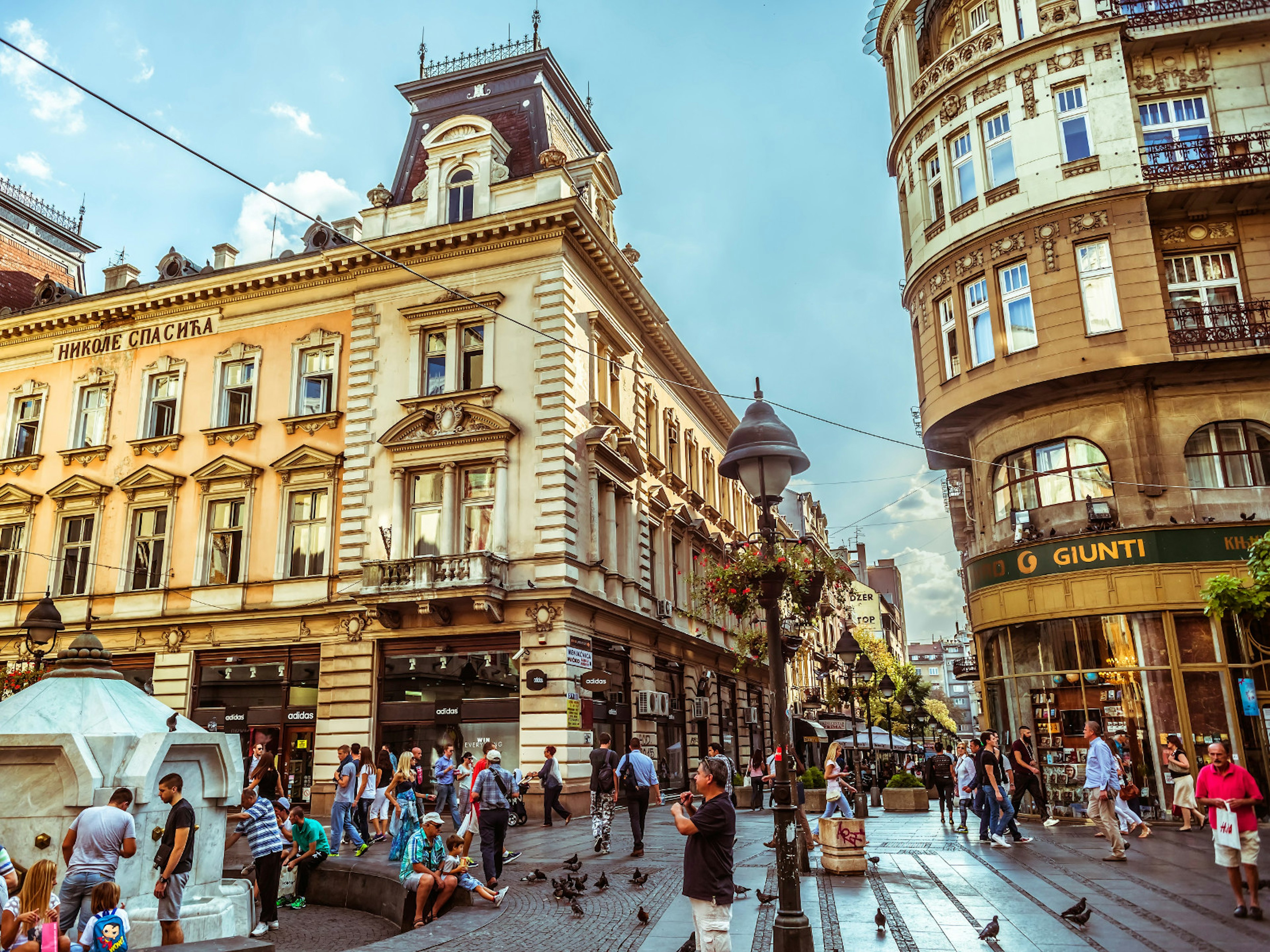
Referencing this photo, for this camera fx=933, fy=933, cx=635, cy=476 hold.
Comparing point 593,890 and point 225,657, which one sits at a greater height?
point 225,657

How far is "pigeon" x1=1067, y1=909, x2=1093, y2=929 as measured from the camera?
924 centimetres

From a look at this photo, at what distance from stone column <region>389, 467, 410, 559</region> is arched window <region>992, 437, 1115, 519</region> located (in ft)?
50.4

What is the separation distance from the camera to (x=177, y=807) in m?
8.57

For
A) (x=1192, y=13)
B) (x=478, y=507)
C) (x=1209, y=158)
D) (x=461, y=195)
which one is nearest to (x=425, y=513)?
(x=478, y=507)

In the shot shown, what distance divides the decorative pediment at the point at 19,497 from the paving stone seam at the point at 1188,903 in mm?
31535

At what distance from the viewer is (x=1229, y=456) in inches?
818

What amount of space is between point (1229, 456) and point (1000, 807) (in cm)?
973

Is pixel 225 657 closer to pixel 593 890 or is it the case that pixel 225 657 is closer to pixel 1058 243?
pixel 593 890

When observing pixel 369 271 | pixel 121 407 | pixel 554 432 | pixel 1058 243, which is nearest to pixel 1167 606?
pixel 1058 243

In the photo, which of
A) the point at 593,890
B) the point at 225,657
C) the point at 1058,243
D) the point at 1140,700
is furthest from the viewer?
the point at 225,657

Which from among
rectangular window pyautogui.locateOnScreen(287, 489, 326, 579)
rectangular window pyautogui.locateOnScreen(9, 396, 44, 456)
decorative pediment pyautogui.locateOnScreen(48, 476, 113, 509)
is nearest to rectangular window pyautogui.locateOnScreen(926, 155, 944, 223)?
rectangular window pyautogui.locateOnScreen(287, 489, 326, 579)

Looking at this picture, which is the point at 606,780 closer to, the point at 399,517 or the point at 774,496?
the point at 774,496

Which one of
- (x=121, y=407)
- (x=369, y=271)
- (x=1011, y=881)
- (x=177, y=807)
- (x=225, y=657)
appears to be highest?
(x=369, y=271)

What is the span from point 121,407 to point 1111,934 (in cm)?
3024
